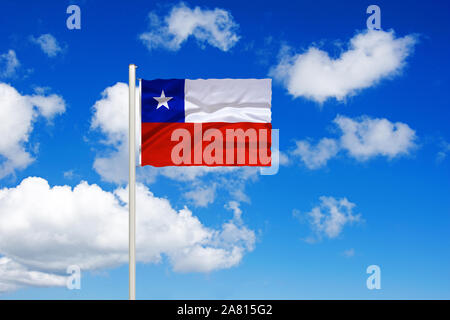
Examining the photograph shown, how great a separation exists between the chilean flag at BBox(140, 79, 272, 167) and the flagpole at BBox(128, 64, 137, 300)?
665mm

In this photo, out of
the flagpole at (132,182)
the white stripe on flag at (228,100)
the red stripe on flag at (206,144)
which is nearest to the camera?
the flagpole at (132,182)

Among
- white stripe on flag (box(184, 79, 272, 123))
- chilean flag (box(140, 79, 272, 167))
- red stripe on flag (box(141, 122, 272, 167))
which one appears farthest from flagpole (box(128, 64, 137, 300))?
white stripe on flag (box(184, 79, 272, 123))

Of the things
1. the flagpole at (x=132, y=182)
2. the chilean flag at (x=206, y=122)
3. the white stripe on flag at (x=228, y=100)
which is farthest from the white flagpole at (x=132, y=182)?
the white stripe on flag at (x=228, y=100)

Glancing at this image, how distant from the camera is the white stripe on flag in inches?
763

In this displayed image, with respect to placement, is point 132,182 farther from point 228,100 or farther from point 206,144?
point 228,100

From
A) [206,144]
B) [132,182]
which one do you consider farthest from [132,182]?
[206,144]

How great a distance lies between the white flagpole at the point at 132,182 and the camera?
16.9m

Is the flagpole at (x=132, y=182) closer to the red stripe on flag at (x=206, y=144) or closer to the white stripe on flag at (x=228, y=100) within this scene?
the red stripe on flag at (x=206, y=144)

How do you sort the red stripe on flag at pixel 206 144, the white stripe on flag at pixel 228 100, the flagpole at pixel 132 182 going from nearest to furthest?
1. the flagpole at pixel 132 182
2. the red stripe on flag at pixel 206 144
3. the white stripe on flag at pixel 228 100

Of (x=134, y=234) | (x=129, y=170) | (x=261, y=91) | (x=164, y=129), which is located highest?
(x=261, y=91)

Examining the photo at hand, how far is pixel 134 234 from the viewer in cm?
1720
